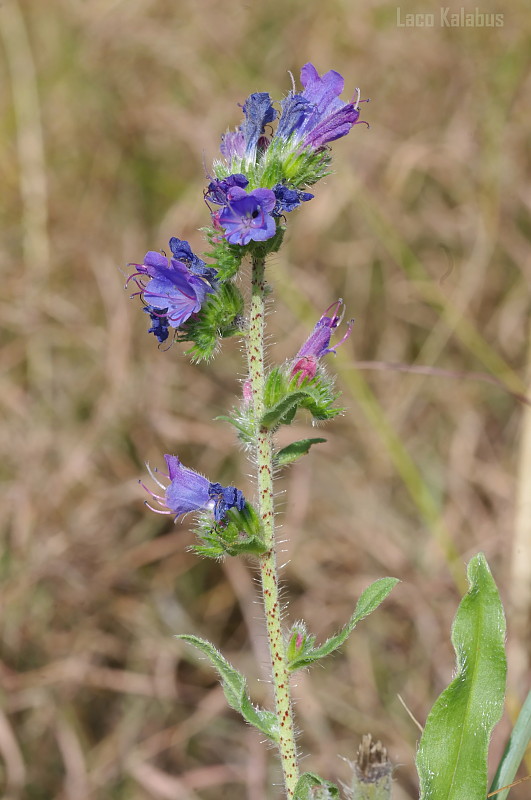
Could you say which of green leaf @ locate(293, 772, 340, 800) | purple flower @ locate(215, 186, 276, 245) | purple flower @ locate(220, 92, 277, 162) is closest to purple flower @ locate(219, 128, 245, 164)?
purple flower @ locate(220, 92, 277, 162)

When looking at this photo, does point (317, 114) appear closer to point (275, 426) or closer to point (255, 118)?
point (255, 118)

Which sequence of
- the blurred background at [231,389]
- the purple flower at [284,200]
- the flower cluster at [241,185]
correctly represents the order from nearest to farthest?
the purple flower at [284,200] → the flower cluster at [241,185] → the blurred background at [231,389]

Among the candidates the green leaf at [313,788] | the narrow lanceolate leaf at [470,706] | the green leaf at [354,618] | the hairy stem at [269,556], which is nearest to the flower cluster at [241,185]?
the hairy stem at [269,556]

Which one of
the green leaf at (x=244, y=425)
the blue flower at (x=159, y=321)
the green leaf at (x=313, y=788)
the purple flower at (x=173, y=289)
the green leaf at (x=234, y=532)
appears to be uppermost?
the purple flower at (x=173, y=289)

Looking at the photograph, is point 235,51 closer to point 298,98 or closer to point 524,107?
point 524,107

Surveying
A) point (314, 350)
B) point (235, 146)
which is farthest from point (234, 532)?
point (235, 146)

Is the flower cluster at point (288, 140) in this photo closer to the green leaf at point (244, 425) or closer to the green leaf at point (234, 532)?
the green leaf at point (244, 425)

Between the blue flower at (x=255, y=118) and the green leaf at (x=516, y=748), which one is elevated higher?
the blue flower at (x=255, y=118)

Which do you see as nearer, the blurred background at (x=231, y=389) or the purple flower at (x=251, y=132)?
the purple flower at (x=251, y=132)

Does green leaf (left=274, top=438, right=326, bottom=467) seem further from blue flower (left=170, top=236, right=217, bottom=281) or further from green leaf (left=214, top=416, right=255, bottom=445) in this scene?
blue flower (left=170, top=236, right=217, bottom=281)
